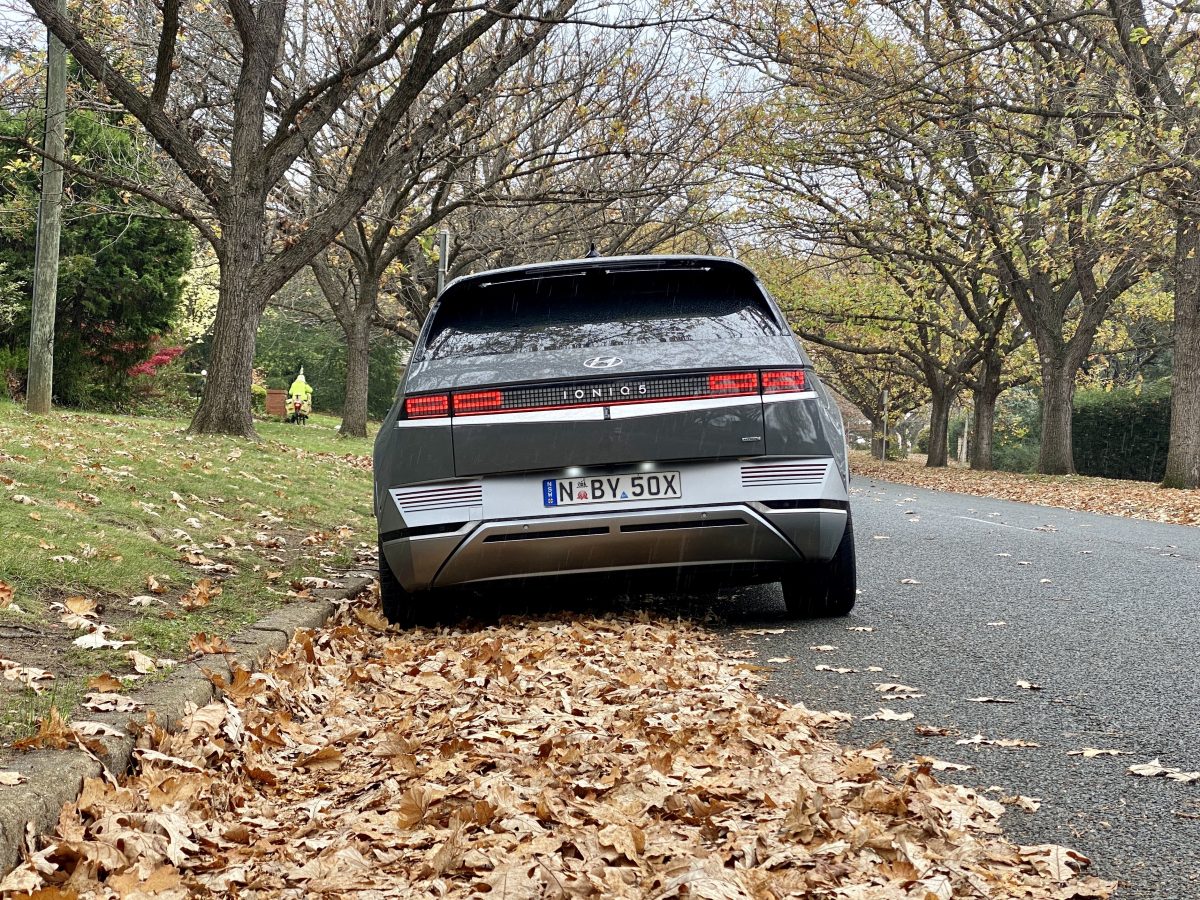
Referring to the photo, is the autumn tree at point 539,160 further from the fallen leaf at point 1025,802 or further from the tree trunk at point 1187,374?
the fallen leaf at point 1025,802

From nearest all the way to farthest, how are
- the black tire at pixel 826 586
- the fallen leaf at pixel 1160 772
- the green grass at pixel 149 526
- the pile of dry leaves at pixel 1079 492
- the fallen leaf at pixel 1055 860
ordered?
the fallen leaf at pixel 1055 860, the fallen leaf at pixel 1160 772, the green grass at pixel 149 526, the black tire at pixel 826 586, the pile of dry leaves at pixel 1079 492

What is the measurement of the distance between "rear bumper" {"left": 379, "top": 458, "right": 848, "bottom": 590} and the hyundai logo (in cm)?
57

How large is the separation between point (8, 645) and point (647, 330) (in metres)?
2.93

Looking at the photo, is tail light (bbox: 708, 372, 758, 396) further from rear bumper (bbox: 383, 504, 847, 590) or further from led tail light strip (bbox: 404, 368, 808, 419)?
rear bumper (bbox: 383, 504, 847, 590)

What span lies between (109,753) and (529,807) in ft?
4.09

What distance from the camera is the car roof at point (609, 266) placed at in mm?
5215

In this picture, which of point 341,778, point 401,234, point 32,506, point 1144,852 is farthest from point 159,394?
point 1144,852

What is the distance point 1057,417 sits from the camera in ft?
82.4

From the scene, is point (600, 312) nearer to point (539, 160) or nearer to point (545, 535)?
point (545, 535)

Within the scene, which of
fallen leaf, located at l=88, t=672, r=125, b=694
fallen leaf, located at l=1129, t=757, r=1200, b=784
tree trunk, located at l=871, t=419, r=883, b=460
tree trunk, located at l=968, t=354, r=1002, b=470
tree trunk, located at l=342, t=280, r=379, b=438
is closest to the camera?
fallen leaf, located at l=1129, t=757, r=1200, b=784

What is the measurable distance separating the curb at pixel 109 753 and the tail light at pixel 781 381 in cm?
249

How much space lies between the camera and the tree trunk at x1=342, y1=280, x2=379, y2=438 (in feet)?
80.7

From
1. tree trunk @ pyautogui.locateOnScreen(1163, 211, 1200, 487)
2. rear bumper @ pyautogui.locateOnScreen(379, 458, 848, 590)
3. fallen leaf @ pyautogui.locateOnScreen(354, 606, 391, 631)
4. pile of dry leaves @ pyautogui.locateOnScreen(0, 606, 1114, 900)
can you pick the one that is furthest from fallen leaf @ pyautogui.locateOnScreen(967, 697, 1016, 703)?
tree trunk @ pyautogui.locateOnScreen(1163, 211, 1200, 487)

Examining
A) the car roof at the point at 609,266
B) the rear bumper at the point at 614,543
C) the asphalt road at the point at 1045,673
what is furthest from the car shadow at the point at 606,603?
the car roof at the point at 609,266
